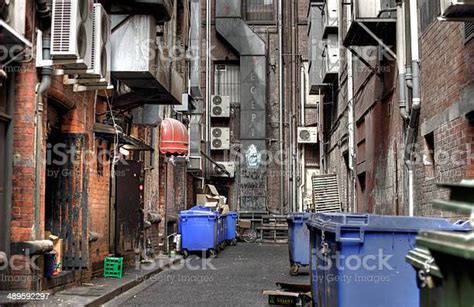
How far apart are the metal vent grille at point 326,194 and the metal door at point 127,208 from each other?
8.34 metres

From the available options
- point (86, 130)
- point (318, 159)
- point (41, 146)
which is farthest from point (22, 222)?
point (318, 159)

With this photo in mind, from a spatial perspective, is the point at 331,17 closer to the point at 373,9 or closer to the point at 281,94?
the point at 373,9

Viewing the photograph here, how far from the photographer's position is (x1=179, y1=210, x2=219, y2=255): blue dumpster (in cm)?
1859

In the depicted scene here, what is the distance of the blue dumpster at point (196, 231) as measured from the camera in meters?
18.6

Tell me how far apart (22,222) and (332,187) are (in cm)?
1376

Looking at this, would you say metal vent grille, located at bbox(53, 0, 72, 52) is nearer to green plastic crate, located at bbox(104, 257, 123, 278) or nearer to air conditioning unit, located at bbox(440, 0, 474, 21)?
air conditioning unit, located at bbox(440, 0, 474, 21)

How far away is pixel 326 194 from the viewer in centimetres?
2080

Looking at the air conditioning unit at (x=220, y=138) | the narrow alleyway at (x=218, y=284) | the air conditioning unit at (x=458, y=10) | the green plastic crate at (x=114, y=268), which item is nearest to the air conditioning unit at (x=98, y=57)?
the narrow alleyway at (x=218, y=284)

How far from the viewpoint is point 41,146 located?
8.67 meters

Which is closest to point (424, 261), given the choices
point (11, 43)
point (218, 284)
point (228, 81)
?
point (11, 43)

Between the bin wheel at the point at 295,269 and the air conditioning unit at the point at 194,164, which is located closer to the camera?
the bin wheel at the point at 295,269

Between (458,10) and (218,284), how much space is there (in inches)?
270

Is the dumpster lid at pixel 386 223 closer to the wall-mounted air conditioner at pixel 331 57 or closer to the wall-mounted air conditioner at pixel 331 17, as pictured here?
the wall-mounted air conditioner at pixel 331 17

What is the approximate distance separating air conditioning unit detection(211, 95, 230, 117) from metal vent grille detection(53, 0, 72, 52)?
807 inches
